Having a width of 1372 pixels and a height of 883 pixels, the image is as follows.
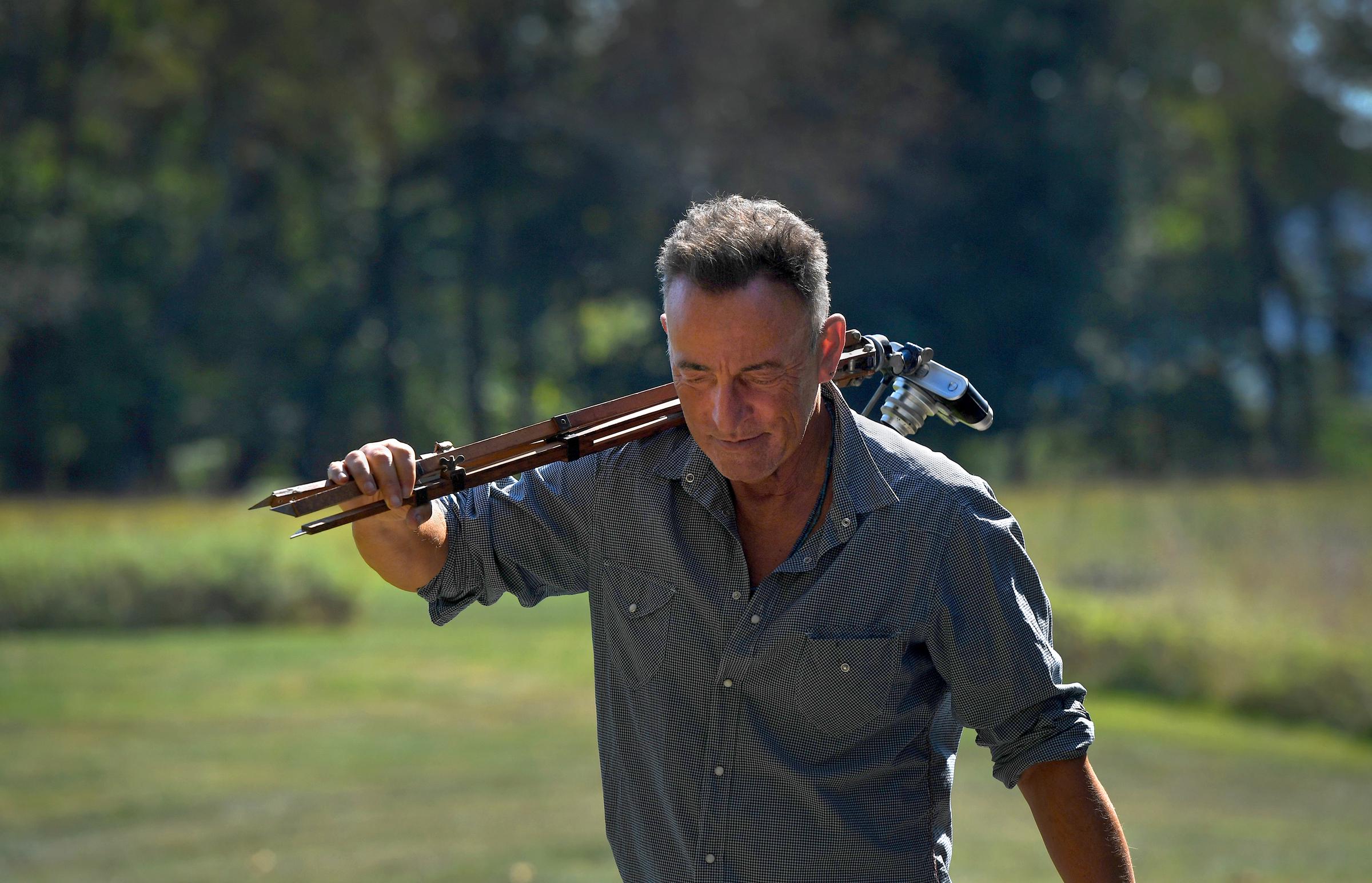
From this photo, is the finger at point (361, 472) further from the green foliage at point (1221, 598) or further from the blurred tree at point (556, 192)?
the blurred tree at point (556, 192)

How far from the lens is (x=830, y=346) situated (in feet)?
6.76

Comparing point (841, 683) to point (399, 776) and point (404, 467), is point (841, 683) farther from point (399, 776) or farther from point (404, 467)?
point (399, 776)

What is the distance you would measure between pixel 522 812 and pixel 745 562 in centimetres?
647

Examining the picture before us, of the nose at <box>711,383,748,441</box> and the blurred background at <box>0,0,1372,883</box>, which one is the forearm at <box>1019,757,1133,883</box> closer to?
the nose at <box>711,383,748,441</box>

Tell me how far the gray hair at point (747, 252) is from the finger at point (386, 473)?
43 cm

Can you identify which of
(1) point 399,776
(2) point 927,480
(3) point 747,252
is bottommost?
(1) point 399,776

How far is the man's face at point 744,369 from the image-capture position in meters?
1.93

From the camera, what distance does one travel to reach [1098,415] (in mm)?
26297

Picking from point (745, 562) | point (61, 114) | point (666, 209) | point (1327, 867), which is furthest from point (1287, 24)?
point (745, 562)

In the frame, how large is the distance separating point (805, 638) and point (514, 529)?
1.61ft

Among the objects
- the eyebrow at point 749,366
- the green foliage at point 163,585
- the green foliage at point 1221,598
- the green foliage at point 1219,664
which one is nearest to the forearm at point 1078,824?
the eyebrow at point 749,366

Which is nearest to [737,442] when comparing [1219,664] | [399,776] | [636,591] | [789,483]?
[789,483]

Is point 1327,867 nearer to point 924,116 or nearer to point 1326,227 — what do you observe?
point 924,116

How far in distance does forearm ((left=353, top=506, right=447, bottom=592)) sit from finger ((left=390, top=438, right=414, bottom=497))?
0.07m
